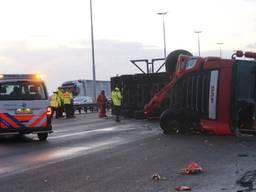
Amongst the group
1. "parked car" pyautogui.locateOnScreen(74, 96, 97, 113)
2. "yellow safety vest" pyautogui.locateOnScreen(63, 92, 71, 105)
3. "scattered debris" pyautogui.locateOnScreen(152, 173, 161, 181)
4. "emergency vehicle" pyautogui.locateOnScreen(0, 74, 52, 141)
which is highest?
"emergency vehicle" pyautogui.locateOnScreen(0, 74, 52, 141)

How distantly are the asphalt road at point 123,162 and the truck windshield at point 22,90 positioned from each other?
1235 mm

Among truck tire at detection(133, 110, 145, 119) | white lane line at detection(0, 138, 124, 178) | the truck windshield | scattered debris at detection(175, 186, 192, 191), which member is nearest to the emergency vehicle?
the truck windshield

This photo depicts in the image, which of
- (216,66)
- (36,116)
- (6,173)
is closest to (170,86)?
(216,66)

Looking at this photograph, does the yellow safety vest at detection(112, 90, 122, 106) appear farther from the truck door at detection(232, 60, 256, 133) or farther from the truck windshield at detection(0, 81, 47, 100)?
the truck door at detection(232, 60, 256, 133)

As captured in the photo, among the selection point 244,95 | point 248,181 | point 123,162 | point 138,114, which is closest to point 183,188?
point 248,181

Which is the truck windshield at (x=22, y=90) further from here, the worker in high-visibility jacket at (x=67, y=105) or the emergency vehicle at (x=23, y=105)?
the worker in high-visibility jacket at (x=67, y=105)

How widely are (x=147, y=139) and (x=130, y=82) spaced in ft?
40.1

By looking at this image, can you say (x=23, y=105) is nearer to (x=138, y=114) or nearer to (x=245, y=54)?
(x=245, y=54)

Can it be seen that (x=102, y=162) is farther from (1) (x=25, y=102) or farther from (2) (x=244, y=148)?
(1) (x=25, y=102)

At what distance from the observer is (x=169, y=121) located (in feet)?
56.9

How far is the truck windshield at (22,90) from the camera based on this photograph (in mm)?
16141

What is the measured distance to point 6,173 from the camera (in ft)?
34.4

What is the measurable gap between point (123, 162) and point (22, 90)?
5.94m

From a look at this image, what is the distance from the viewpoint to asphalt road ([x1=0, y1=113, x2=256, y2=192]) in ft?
28.9
